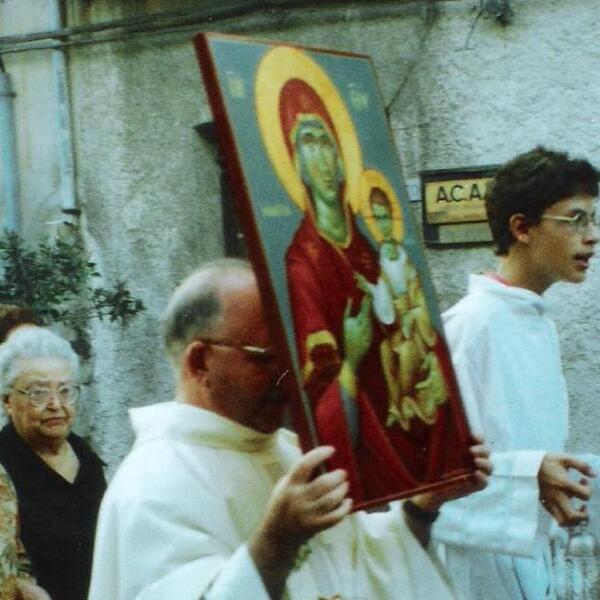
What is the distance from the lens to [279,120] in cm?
257

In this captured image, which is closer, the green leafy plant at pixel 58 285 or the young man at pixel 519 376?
the young man at pixel 519 376

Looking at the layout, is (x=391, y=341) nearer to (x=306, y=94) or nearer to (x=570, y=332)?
(x=306, y=94)

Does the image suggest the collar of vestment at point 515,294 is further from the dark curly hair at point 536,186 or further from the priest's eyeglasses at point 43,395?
the priest's eyeglasses at point 43,395

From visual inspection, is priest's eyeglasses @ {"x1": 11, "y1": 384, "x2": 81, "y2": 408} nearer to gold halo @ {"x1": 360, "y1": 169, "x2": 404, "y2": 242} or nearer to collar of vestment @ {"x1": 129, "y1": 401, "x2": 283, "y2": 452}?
collar of vestment @ {"x1": 129, "y1": 401, "x2": 283, "y2": 452}

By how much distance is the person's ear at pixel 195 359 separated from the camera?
278 centimetres

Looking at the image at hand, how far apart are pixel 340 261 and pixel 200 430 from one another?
0.38 m

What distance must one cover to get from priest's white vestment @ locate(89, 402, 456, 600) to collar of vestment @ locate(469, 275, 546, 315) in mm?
1309

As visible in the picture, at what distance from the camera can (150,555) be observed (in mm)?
2643

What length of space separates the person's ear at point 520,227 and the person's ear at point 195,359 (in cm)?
170

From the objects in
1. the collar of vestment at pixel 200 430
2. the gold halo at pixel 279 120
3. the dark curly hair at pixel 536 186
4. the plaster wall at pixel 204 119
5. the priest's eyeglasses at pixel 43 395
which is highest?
the plaster wall at pixel 204 119

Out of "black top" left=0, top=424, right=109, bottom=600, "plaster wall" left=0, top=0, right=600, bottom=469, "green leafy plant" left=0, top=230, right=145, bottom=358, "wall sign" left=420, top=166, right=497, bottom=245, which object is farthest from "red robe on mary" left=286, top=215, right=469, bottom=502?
"green leafy plant" left=0, top=230, right=145, bottom=358

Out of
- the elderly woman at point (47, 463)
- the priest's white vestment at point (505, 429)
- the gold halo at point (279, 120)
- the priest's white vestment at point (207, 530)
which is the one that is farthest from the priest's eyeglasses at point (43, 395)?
the gold halo at point (279, 120)

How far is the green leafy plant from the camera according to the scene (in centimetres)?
937

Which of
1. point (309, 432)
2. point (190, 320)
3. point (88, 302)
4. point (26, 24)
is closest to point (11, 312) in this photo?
point (190, 320)
